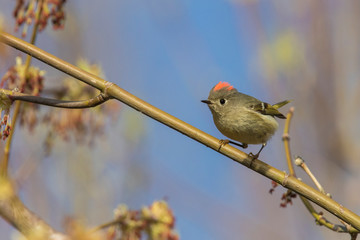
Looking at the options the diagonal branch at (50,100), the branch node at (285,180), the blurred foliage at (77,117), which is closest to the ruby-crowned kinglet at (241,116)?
the blurred foliage at (77,117)

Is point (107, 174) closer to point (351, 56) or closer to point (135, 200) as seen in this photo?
point (135, 200)

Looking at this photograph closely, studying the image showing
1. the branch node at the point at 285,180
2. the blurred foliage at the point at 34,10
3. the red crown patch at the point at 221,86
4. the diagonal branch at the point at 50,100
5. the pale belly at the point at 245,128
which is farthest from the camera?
the red crown patch at the point at 221,86

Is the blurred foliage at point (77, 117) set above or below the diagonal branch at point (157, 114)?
above

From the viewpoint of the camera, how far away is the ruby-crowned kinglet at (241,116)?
10.1ft

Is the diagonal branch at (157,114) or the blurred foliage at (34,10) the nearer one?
the diagonal branch at (157,114)

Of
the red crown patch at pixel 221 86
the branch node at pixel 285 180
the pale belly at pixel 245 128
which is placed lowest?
the branch node at pixel 285 180

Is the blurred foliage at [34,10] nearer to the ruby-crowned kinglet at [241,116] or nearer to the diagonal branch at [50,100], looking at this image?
the diagonal branch at [50,100]

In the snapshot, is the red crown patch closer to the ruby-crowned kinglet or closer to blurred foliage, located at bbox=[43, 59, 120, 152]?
the ruby-crowned kinglet

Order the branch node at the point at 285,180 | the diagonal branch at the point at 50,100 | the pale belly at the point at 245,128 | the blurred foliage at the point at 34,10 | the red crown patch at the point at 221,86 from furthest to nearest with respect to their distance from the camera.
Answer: the red crown patch at the point at 221,86 → the pale belly at the point at 245,128 → the blurred foliage at the point at 34,10 → the branch node at the point at 285,180 → the diagonal branch at the point at 50,100

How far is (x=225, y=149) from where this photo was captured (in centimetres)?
217

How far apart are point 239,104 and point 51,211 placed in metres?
2.31

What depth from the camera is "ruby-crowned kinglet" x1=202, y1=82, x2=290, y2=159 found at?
308 cm

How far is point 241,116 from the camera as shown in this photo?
3.12m

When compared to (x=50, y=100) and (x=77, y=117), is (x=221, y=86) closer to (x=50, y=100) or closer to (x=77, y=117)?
(x=77, y=117)
